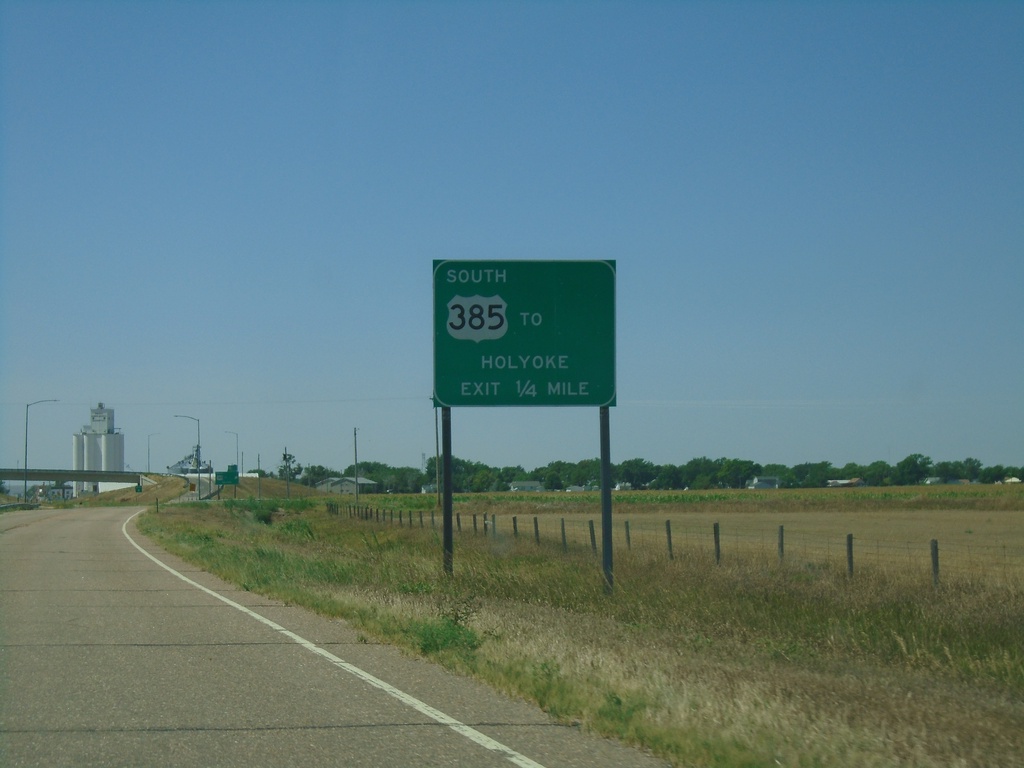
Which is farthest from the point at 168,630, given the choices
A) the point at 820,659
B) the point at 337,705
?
the point at 820,659

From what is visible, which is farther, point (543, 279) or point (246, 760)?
point (543, 279)

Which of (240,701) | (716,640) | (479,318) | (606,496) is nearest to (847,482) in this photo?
(606,496)

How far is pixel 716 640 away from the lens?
1219 cm

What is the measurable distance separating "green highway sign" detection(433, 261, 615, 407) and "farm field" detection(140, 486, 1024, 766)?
3234 mm

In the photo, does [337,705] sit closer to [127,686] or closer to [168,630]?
[127,686]

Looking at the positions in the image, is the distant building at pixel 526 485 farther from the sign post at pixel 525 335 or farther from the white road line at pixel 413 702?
the white road line at pixel 413 702

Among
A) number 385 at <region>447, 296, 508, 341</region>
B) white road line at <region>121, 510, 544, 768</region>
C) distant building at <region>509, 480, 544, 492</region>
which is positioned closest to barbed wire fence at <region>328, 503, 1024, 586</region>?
number 385 at <region>447, 296, 508, 341</region>

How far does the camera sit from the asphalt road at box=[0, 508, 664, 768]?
7.18m

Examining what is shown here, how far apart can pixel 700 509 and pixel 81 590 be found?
65.9 meters

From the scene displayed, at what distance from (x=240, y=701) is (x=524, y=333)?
31.2 ft

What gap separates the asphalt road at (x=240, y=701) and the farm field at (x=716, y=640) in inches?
21.9

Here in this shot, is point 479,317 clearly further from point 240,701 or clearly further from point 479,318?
point 240,701

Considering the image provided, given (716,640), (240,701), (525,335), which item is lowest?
(716,640)

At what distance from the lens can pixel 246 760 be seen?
23.0ft
